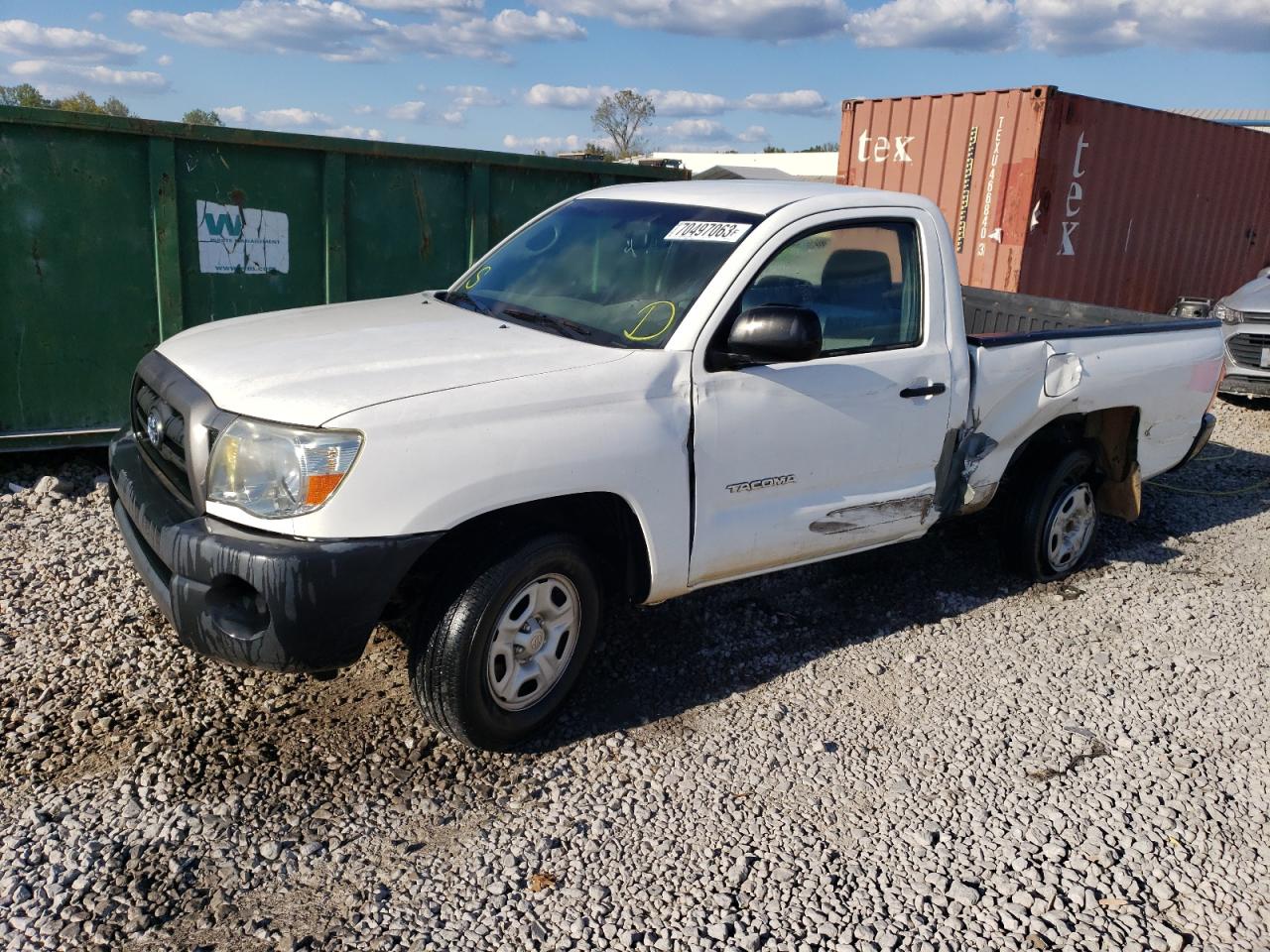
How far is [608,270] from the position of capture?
4.08m

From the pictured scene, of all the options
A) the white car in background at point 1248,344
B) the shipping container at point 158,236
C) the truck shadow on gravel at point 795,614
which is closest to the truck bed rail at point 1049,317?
the truck shadow on gravel at point 795,614

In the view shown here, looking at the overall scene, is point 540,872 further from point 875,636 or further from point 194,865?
point 875,636

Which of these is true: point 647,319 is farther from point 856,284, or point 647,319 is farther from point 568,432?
point 856,284

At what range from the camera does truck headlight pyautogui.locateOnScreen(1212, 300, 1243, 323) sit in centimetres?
988

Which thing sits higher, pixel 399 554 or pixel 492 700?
pixel 399 554

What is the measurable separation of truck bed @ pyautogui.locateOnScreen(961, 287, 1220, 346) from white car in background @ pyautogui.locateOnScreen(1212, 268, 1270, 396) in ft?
14.7

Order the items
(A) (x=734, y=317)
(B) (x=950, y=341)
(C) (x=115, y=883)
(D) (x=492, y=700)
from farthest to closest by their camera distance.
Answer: (B) (x=950, y=341)
(A) (x=734, y=317)
(D) (x=492, y=700)
(C) (x=115, y=883)

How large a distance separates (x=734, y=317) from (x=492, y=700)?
61.6 inches

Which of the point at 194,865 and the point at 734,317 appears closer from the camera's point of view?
the point at 194,865

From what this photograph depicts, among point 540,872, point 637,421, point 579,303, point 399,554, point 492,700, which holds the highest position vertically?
point 579,303

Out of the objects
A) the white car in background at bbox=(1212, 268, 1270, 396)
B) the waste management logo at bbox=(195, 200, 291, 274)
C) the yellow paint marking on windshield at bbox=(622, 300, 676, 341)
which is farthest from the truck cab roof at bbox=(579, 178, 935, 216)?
the white car in background at bbox=(1212, 268, 1270, 396)

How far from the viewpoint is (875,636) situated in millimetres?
4703

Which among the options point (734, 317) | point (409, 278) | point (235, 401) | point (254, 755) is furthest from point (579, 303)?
point (409, 278)

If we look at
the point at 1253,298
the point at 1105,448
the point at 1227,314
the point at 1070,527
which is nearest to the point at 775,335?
the point at 1070,527
